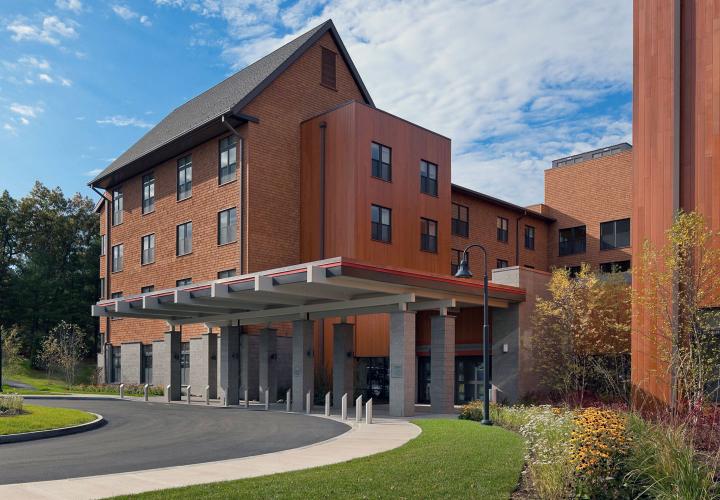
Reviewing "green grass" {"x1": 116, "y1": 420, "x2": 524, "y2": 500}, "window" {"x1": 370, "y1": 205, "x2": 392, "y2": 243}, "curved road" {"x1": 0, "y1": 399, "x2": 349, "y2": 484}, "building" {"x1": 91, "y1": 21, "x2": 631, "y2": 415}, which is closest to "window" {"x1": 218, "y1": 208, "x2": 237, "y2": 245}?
"building" {"x1": 91, "y1": 21, "x2": 631, "y2": 415}

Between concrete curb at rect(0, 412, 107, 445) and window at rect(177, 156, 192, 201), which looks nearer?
concrete curb at rect(0, 412, 107, 445)

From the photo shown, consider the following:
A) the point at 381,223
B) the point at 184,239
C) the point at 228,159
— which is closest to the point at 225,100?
the point at 228,159

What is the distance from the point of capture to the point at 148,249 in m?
46.6

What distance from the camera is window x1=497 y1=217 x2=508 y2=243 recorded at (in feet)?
168

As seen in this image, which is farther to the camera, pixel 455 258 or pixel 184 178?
pixel 455 258

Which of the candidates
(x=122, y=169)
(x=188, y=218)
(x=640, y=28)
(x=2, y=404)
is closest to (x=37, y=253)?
(x=122, y=169)

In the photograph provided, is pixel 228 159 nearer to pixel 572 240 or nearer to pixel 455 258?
pixel 455 258

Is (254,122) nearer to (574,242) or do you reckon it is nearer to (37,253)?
(574,242)

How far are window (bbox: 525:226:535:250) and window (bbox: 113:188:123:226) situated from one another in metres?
29.5

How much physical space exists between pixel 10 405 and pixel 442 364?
1526 cm

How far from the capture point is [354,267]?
24.5 m

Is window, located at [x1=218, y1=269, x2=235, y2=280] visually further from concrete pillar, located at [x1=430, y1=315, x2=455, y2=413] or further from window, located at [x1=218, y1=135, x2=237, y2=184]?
concrete pillar, located at [x1=430, y1=315, x2=455, y2=413]

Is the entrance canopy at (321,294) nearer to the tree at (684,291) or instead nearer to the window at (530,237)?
the tree at (684,291)

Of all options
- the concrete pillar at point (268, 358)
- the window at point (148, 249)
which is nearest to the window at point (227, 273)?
the concrete pillar at point (268, 358)
